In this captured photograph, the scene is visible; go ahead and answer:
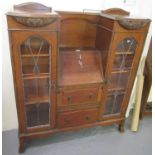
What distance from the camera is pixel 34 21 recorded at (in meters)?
1.26

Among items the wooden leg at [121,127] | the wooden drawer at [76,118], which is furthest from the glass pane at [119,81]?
the wooden leg at [121,127]

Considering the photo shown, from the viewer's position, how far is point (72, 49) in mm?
1817

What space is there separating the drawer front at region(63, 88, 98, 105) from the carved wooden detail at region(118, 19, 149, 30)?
2.26 feet

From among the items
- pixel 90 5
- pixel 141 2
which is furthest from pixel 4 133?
pixel 141 2

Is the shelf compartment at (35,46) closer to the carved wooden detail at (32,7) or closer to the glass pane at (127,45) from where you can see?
the carved wooden detail at (32,7)

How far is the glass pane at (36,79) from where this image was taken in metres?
1.45

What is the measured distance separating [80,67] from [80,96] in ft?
0.98

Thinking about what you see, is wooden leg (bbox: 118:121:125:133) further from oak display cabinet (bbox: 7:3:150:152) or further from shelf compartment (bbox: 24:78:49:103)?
shelf compartment (bbox: 24:78:49:103)

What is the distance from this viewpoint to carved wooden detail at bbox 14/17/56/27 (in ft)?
4.07

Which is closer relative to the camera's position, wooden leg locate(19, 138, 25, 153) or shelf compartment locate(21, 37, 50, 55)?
shelf compartment locate(21, 37, 50, 55)

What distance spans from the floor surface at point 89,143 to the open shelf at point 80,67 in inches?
30.1

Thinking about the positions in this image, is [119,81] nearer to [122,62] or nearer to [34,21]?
[122,62]

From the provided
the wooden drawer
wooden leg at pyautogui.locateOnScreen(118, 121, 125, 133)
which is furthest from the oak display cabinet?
wooden leg at pyautogui.locateOnScreen(118, 121, 125, 133)

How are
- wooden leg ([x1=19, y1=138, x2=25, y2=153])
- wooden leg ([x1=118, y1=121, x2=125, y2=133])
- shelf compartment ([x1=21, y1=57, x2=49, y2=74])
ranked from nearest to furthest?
shelf compartment ([x1=21, y1=57, x2=49, y2=74]) → wooden leg ([x1=19, y1=138, x2=25, y2=153]) → wooden leg ([x1=118, y1=121, x2=125, y2=133])
